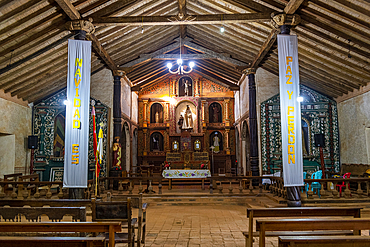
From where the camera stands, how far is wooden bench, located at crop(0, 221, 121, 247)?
343cm

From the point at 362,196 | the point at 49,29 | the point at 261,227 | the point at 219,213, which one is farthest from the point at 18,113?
the point at 362,196

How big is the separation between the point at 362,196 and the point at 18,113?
13.4 metres

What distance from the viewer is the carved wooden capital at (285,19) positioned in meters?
8.45

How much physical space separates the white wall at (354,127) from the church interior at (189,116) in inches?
2.8

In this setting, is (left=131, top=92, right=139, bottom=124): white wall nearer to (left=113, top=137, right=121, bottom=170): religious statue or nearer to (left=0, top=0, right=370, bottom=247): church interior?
(left=0, top=0, right=370, bottom=247): church interior

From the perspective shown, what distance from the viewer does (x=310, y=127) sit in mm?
13617

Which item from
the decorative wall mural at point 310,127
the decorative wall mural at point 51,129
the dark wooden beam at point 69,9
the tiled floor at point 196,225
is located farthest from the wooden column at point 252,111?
the dark wooden beam at point 69,9

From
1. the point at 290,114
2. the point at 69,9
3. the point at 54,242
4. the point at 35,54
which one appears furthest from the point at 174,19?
the point at 54,242

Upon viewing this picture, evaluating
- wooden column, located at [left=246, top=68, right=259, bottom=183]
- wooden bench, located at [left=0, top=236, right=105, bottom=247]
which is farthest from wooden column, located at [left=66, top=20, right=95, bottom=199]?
wooden column, located at [left=246, top=68, right=259, bottom=183]

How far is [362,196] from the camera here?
941 centimetres

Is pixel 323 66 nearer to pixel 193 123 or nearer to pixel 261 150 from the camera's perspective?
pixel 261 150

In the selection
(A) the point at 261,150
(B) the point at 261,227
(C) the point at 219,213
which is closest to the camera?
(B) the point at 261,227

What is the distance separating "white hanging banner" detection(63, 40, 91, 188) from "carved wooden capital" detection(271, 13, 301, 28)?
219 inches

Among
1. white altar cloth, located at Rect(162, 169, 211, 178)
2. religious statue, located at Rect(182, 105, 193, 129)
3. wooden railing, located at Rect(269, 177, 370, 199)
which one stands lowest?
wooden railing, located at Rect(269, 177, 370, 199)
